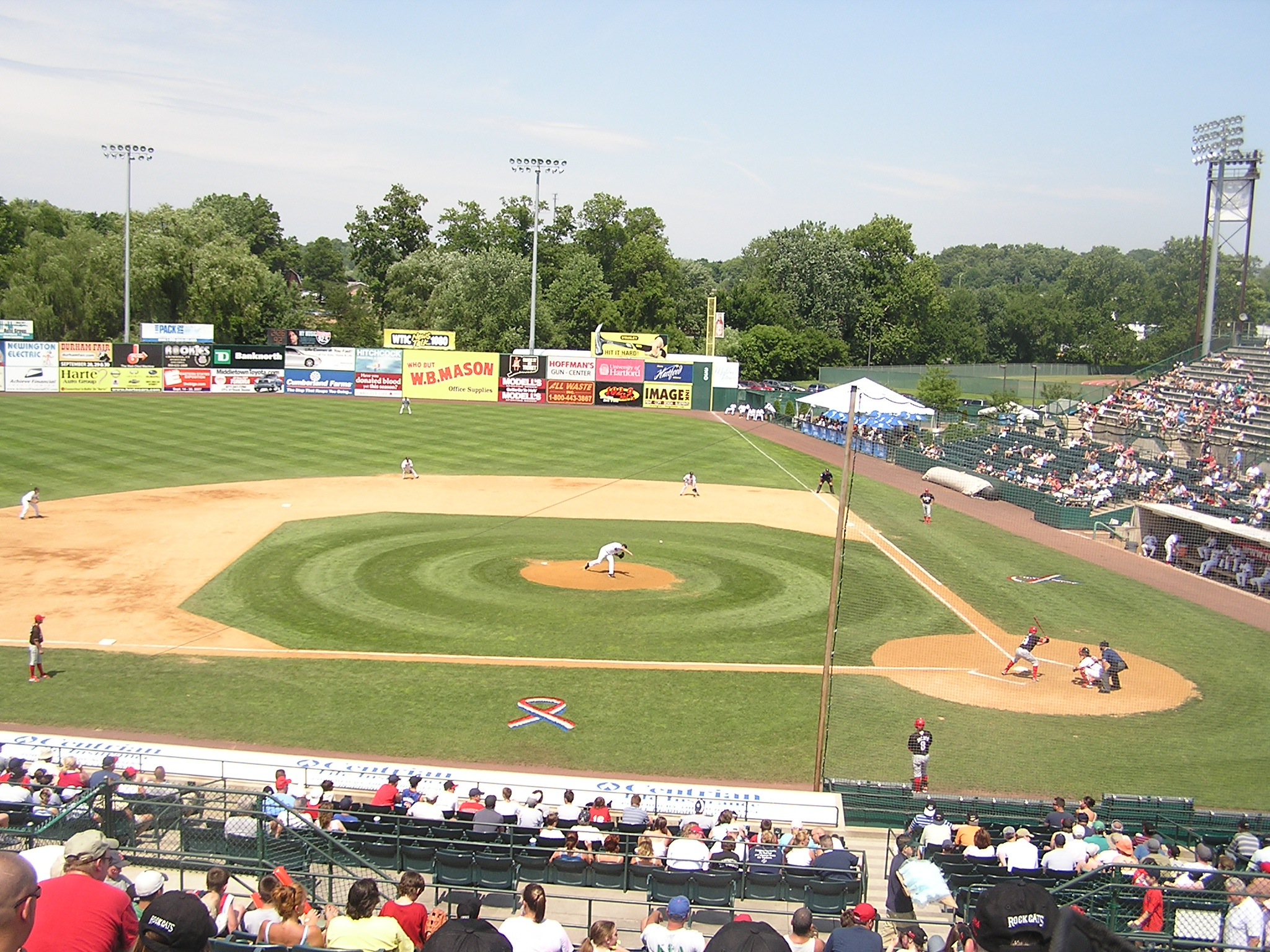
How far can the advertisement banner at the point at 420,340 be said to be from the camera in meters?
77.6

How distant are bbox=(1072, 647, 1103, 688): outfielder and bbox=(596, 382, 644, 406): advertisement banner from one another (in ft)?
178

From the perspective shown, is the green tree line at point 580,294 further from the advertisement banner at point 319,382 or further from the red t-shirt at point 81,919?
the red t-shirt at point 81,919

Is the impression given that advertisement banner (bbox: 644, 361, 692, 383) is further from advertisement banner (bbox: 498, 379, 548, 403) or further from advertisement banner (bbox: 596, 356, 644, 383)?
advertisement banner (bbox: 498, 379, 548, 403)

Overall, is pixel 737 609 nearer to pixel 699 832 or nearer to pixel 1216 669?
pixel 1216 669

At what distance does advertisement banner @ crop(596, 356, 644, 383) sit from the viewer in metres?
76.0

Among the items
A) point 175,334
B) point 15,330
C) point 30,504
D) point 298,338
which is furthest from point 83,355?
point 30,504

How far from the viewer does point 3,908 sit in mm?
3764

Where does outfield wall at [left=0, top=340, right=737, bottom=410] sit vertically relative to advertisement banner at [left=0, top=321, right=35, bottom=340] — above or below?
below

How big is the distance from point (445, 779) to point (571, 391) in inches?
2371

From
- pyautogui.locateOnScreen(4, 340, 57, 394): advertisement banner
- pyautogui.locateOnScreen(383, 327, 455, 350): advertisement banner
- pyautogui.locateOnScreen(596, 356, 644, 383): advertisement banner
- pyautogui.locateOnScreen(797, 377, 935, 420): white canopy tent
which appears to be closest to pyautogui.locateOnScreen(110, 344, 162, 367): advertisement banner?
pyautogui.locateOnScreen(4, 340, 57, 394): advertisement banner

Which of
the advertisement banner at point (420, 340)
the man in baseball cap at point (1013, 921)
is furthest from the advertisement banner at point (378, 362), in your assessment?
the man in baseball cap at point (1013, 921)

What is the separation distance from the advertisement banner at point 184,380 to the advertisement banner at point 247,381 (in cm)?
72

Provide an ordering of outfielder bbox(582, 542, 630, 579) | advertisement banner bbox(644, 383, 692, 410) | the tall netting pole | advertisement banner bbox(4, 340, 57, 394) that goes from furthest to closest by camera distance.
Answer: advertisement banner bbox(644, 383, 692, 410) < advertisement banner bbox(4, 340, 57, 394) < outfielder bbox(582, 542, 630, 579) < the tall netting pole

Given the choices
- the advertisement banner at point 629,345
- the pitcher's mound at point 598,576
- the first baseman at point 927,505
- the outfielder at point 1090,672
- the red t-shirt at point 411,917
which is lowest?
the outfielder at point 1090,672
